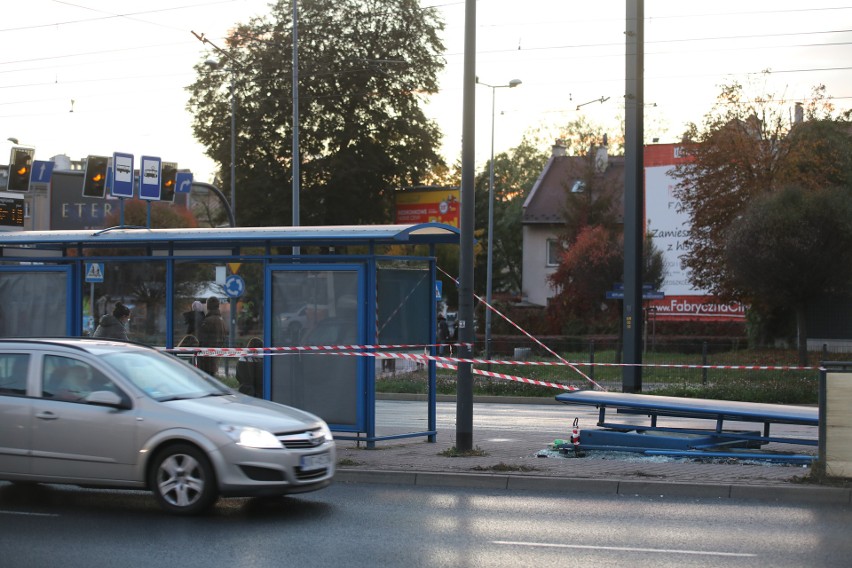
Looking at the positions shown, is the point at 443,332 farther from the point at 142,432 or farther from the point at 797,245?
the point at 142,432

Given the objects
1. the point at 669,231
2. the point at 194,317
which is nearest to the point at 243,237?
the point at 194,317

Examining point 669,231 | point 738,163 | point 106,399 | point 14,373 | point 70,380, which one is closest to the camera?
point 106,399

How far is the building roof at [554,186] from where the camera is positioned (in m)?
62.8

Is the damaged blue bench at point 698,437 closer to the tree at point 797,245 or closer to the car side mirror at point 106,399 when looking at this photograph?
the car side mirror at point 106,399

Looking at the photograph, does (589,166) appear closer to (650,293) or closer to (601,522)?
(650,293)

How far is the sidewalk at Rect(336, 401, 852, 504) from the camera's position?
10453 mm

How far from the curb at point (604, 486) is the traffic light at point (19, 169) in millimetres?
17311

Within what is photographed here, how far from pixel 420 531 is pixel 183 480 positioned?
6.93ft

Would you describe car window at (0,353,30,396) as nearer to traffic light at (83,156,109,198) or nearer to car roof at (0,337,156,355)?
car roof at (0,337,156,355)

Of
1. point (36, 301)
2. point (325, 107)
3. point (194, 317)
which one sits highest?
point (325, 107)

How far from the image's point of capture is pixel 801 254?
97.6ft

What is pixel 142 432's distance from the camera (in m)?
9.35

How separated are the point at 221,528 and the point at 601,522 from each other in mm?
3194

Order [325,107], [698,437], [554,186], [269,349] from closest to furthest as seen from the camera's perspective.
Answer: [698,437] → [269,349] → [325,107] → [554,186]
